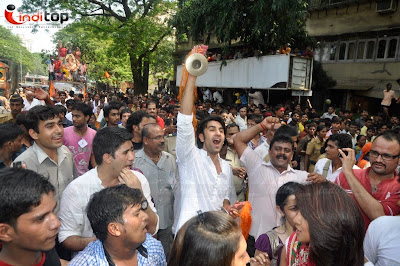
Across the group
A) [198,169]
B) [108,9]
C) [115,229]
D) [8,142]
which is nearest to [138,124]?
[8,142]

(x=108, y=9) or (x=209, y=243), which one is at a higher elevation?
(x=108, y=9)

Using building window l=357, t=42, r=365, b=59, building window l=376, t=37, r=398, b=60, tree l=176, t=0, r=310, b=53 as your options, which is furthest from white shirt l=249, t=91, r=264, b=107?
building window l=376, t=37, r=398, b=60

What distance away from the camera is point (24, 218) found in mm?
1624

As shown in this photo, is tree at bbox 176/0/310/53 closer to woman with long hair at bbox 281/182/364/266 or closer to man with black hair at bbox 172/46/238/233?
man with black hair at bbox 172/46/238/233

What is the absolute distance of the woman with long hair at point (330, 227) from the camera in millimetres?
1563

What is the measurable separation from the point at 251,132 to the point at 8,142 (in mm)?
2413

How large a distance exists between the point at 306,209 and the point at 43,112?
2546mm

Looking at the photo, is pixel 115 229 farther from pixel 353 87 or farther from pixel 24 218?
pixel 353 87

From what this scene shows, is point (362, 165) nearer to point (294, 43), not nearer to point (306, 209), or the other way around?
point (306, 209)

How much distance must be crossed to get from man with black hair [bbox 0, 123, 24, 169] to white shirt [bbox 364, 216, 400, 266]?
10.6 feet

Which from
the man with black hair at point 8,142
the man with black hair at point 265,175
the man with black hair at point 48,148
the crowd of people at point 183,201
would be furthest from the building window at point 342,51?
the man with black hair at point 8,142

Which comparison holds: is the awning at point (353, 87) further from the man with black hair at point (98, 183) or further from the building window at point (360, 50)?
the man with black hair at point (98, 183)

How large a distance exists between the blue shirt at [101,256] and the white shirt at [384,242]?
4.35 ft

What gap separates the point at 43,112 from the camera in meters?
3.06
